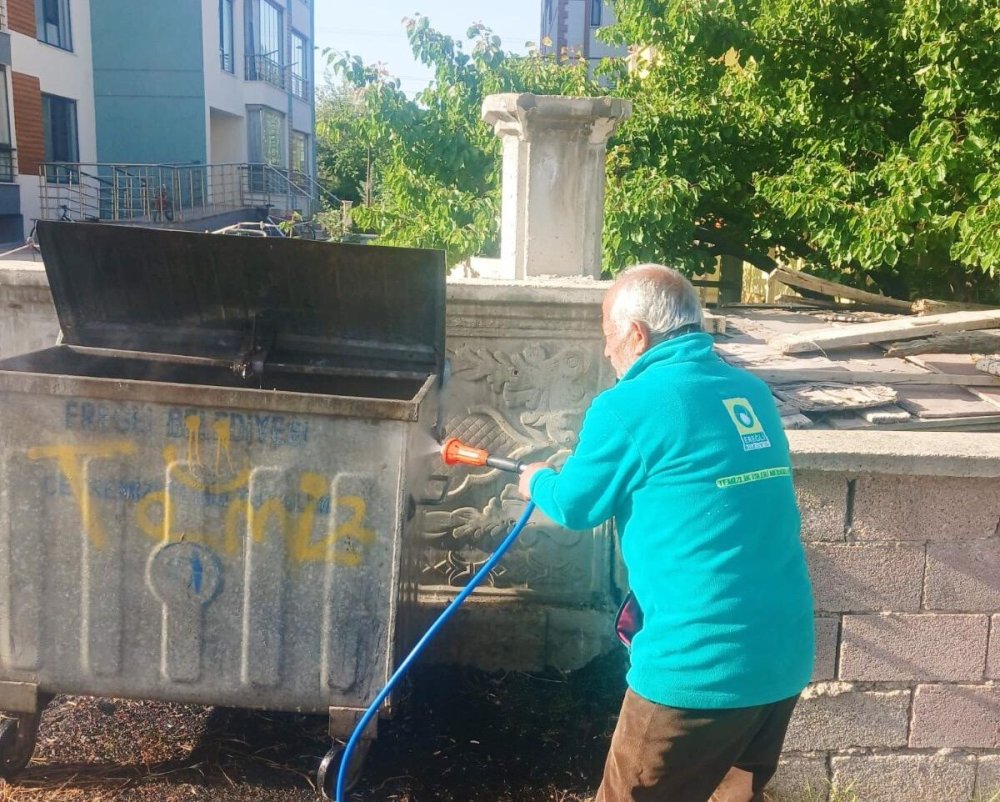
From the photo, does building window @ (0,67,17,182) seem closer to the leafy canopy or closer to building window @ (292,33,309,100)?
the leafy canopy

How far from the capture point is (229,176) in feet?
96.1

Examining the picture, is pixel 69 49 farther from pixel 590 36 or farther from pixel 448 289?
pixel 448 289

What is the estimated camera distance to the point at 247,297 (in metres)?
3.69

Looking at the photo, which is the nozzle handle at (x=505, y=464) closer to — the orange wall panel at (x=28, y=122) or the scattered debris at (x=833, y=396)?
the scattered debris at (x=833, y=396)

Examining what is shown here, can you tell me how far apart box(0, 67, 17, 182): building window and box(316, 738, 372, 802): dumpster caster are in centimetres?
2131

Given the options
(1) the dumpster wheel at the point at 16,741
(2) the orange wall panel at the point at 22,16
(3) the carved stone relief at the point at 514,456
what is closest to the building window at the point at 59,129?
(2) the orange wall panel at the point at 22,16

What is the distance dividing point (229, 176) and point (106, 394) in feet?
91.9

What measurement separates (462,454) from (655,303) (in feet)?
2.71

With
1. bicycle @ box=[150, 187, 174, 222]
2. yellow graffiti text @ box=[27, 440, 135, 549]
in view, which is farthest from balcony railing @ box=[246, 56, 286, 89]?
yellow graffiti text @ box=[27, 440, 135, 549]

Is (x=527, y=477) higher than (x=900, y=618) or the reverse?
higher

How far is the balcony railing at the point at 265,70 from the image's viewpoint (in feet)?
103

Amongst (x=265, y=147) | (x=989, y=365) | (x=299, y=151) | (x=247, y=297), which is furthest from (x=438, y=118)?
(x=299, y=151)

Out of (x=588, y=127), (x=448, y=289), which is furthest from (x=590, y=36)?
(x=448, y=289)

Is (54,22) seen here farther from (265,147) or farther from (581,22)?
(581,22)
